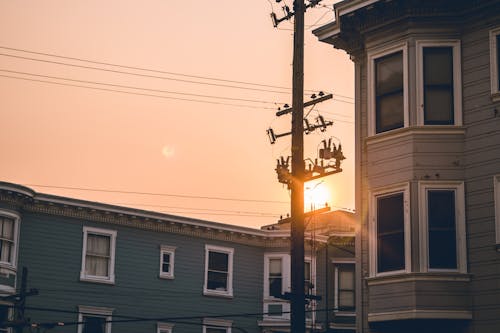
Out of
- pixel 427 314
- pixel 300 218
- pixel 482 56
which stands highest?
pixel 482 56

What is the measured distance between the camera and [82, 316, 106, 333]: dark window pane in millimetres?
41875

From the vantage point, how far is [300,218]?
861 inches

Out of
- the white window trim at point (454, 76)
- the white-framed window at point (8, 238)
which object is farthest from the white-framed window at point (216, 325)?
the white window trim at point (454, 76)

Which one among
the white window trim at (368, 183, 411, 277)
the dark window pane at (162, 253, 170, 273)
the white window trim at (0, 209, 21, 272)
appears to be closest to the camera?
the white window trim at (368, 183, 411, 277)

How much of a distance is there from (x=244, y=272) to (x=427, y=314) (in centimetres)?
2613

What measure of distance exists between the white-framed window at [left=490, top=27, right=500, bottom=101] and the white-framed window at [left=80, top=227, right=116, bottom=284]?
24.1 meters

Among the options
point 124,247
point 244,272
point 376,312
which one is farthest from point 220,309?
point 376,312

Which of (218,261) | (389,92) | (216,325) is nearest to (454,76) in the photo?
(389,92)

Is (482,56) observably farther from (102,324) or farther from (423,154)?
(102,324)

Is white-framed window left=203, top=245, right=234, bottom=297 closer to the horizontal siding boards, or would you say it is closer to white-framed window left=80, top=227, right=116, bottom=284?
the horizontal siding boards

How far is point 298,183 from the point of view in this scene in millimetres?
22109

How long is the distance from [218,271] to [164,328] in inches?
162

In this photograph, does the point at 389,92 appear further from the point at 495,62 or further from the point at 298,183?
the point at 298,183

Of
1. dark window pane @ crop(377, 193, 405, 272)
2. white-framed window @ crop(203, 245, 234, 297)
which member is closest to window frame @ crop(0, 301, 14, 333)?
white-framed window @ crop(203, 245, 234, 297)
